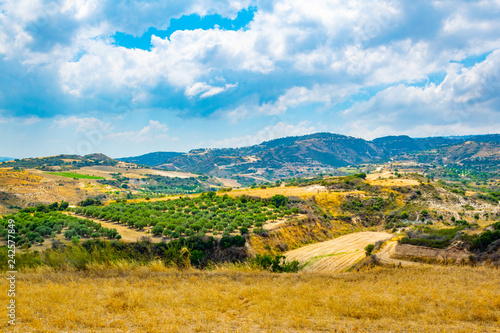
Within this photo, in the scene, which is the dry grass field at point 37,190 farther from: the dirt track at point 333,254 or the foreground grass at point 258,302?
the foreground grass at point 258,302

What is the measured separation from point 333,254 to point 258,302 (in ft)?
106

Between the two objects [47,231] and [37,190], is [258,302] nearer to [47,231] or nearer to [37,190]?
[47,231]

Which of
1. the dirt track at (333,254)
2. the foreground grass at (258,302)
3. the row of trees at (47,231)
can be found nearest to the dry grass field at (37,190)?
the row of trees at (47,231)

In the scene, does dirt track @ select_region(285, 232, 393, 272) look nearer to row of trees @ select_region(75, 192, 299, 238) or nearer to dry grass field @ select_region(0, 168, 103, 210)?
row of trees @ select_region(75, 192, 299, 238)

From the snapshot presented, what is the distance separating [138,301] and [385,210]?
79.8 metres

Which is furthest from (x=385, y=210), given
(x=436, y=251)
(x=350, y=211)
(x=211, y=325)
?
(x=211, y=325)

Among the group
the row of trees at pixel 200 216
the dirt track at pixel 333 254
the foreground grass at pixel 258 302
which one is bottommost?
the dirt track at pixel 333 254

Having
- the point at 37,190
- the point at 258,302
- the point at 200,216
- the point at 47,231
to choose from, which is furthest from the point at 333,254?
the point at 37,190

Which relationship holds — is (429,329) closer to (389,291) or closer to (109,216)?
(389,291)

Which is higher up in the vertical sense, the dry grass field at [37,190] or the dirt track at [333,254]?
the dry grass field at [37,190]

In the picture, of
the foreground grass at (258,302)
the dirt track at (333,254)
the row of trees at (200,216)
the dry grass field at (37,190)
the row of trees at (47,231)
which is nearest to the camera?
the foreground grass at (258,302)

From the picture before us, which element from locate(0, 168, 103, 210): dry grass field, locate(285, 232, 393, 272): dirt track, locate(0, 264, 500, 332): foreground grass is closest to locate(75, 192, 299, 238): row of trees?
locate(285, 232, 393, 272): dirt track

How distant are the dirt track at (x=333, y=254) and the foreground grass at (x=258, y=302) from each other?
19.1m

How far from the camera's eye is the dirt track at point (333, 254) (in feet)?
108
